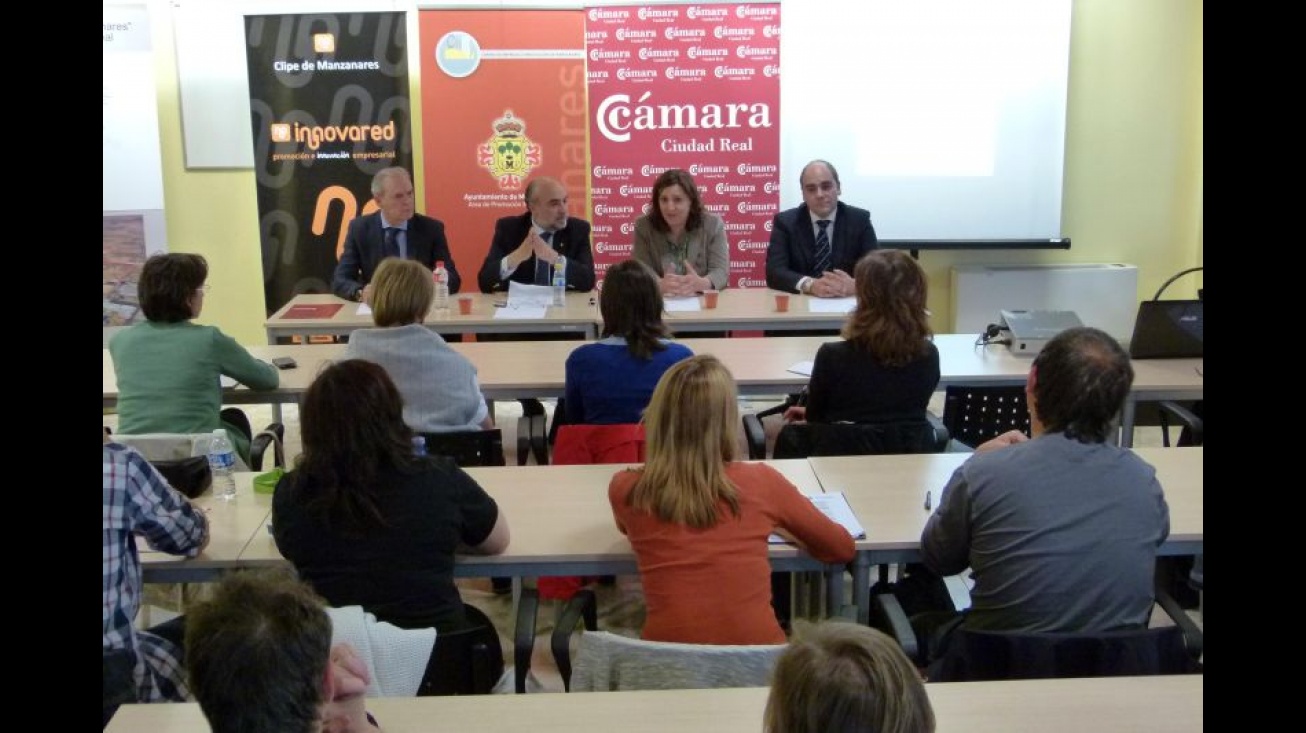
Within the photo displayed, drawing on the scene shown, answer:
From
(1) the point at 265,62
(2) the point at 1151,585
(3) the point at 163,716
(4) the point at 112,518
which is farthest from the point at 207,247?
(2) the point at 1151,585

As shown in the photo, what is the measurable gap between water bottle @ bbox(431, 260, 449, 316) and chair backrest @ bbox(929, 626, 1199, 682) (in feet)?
12.1

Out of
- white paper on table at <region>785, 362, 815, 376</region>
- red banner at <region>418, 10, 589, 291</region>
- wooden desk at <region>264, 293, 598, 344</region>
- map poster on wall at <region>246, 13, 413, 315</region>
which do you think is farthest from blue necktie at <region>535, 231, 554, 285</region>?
white paper on table at <region>785, 362, 815, 376</region>

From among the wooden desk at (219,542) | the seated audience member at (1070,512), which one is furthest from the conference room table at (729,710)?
the wooden desk at (219,542)

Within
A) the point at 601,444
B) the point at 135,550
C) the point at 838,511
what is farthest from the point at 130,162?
the point at 838,511

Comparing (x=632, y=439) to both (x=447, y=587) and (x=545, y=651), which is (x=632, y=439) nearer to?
(x=545, y=651)

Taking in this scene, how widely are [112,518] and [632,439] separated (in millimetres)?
1527

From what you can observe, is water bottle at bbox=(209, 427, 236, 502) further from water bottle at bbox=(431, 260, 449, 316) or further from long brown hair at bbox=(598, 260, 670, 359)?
water bottle at bbox=(431, 260, 449, 316)

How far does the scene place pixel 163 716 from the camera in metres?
2.00

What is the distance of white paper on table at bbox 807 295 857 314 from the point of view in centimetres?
536

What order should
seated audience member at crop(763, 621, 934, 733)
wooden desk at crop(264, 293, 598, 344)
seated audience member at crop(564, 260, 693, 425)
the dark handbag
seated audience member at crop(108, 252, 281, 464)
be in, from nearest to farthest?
seated audience member at crop(763, 621, 934, 733), the dark handbag, seated audience member at crop(564, 260, 693, 425), seated audience member at crop(108, 252, 281, 464), wooden desk at crop(264, 293, 598, 344)

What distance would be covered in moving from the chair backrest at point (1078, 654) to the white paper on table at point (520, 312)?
3403 millimetres

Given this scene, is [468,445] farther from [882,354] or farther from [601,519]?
[882,354]

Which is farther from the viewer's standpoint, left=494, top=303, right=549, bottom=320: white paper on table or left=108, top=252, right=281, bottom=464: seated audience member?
left=494, top=303, right=549, bottom=320: white paper on table
